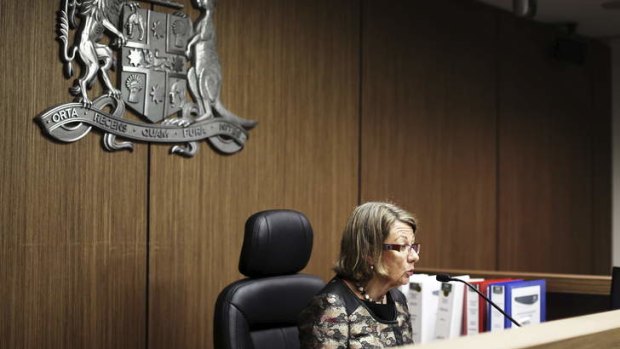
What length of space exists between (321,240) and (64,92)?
170 cm

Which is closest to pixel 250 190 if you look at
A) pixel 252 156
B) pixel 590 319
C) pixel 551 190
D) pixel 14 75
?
pixel 252 156

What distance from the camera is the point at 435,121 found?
5.50 metres

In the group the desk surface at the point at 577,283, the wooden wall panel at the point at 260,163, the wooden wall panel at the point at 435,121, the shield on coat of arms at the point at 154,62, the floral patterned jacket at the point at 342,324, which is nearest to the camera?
the floral patterned jacket at the point at 342,324

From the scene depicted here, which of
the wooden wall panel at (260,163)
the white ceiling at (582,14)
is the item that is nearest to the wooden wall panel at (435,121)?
the wooden wall panel at (260,163)

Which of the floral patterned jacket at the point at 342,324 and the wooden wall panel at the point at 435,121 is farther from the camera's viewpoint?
the wooden wall panel at the point at 435,121

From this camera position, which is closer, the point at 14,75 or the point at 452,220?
the point at 14,75

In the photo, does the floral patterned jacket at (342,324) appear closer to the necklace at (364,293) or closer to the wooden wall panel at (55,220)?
the necklace at (364,293)

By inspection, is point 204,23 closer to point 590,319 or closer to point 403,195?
point 403,195

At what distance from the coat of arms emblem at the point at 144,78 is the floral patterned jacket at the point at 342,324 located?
127 centimetres

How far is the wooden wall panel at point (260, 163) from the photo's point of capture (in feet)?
12.4

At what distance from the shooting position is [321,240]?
15.1 ft

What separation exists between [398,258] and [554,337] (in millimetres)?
1592

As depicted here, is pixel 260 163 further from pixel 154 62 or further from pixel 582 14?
pixel 582 14

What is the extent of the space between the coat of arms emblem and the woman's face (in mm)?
1310
